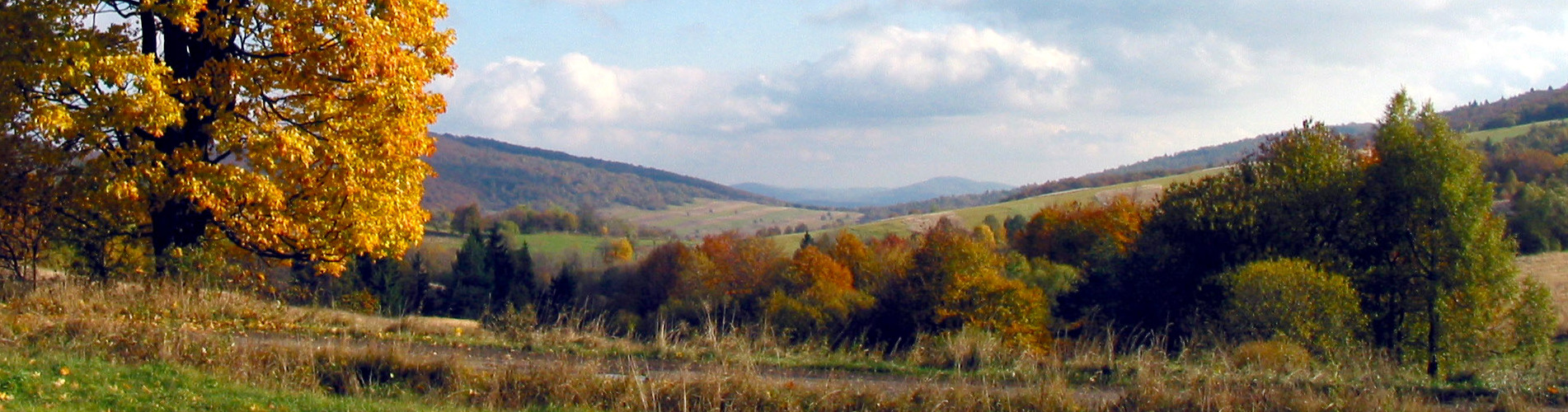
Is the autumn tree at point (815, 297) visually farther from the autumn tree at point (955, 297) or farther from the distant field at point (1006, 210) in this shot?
the distant field at point (1006, 210)

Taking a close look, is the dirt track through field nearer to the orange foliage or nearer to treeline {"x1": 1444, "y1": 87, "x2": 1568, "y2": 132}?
the orange foliage

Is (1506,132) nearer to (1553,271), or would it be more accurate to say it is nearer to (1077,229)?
(1553,271)

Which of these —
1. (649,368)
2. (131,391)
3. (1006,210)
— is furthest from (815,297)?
(1006,210)

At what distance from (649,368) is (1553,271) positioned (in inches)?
2384

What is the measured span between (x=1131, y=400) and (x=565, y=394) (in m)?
4.58

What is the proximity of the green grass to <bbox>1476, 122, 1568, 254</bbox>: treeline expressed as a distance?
56061 millimetres

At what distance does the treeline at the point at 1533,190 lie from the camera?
188 feet

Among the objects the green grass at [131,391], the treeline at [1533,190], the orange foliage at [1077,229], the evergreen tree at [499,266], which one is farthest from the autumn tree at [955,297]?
the green grass at [131,391]

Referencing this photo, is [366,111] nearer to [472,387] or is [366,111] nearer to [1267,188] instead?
[472,387]

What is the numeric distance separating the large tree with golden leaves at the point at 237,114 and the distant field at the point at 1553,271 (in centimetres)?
4623

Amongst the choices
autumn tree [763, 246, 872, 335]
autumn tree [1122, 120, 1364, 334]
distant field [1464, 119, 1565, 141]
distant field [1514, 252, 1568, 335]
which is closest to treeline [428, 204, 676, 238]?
autumn tree [763, 246, 872, 335]

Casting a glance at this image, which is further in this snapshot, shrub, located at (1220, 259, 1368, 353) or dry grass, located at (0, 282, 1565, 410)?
shrub, located at (1220, 259, 1368, 353)

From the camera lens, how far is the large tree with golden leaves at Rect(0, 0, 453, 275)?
1105cm

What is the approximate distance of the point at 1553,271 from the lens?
52.2 m
